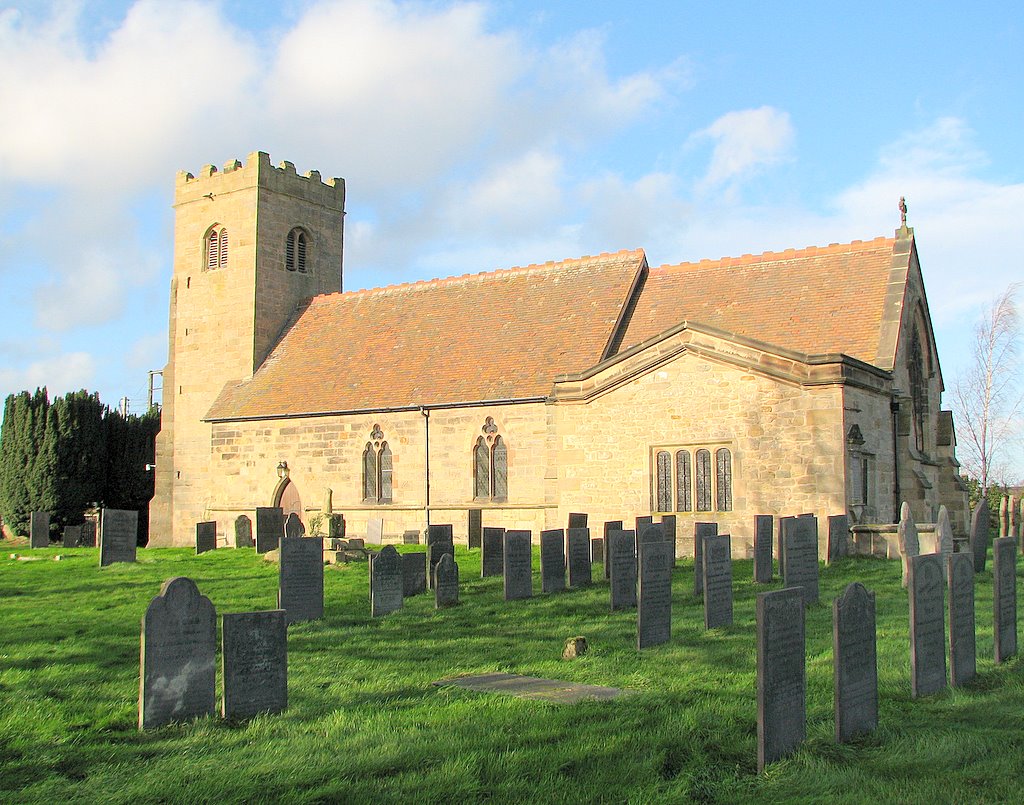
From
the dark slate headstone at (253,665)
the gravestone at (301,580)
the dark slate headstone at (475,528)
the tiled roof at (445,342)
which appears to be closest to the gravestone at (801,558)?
the gravestone at (301,580)

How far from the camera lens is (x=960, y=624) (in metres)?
9.48

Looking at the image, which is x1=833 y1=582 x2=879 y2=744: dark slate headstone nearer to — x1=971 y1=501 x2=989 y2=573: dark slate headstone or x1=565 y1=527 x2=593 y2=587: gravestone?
x1=565 y1=527 x2=593 y2=587: gravestone

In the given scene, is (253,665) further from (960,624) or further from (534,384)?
(534,384)

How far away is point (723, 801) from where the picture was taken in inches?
252

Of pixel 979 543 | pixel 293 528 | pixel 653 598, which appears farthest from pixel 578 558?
pixel 293 528

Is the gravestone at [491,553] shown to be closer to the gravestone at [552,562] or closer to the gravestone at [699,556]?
the gravestone at [552,562]

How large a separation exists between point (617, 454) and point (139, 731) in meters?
15.8

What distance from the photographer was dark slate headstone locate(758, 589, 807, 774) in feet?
23.5

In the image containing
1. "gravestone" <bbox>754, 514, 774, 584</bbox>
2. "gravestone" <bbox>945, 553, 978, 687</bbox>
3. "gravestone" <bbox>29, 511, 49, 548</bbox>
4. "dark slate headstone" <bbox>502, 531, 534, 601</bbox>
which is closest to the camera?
"gravestone" <bbox>945, 553, 978, 687</bbox>

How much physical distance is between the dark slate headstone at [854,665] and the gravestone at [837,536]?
1067 cm

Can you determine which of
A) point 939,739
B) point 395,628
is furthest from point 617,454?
point 939,739

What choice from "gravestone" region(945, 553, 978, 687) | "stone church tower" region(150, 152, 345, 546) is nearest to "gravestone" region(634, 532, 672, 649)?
"gravestone" region(945, 553, 978, 687)

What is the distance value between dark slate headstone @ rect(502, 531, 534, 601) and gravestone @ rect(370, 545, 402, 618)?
5.50 ft

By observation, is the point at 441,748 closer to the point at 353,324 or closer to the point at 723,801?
the point at 723,801
